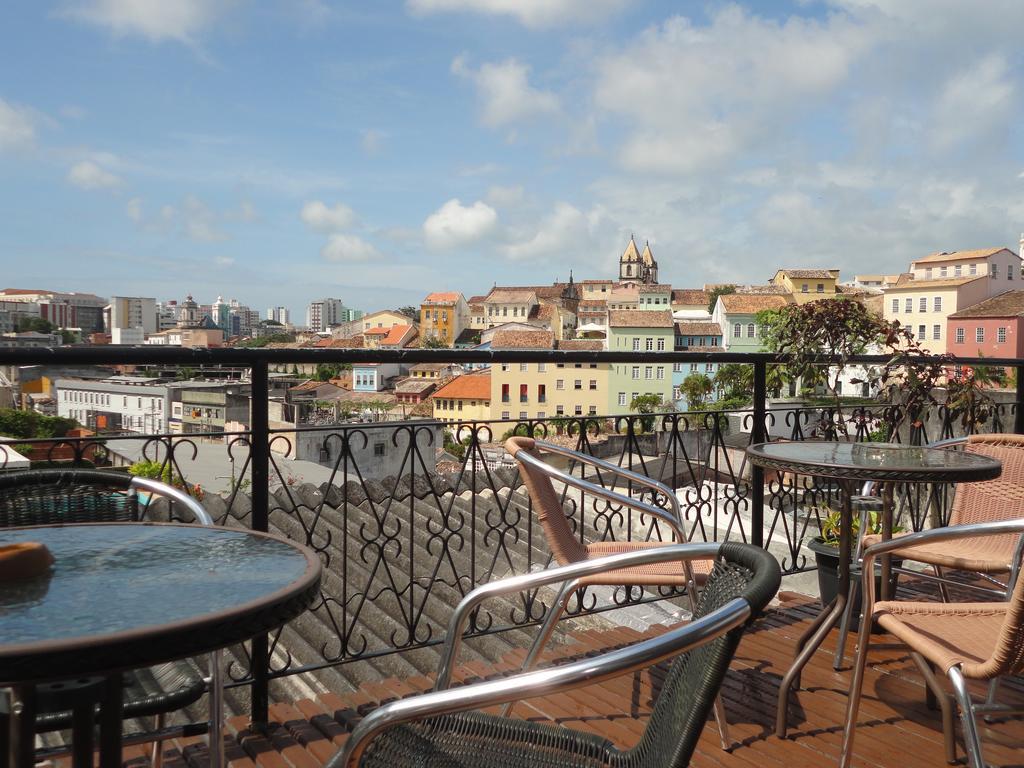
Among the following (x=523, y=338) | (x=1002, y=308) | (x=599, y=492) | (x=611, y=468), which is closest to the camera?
(x=599, y=492)

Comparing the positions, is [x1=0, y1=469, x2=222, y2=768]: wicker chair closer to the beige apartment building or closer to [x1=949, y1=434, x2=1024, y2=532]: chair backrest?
[x1=949, y1=434, x2=1024, y2=532]: chair backrest

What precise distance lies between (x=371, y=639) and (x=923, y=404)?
129 inches

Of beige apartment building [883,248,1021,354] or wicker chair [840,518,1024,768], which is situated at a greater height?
beige apartment building [883,248,1021,354]

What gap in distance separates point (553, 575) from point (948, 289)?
60.6m

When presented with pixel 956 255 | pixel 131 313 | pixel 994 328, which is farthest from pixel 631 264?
pixel 131 313

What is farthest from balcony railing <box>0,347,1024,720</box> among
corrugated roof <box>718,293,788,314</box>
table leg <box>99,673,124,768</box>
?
corrugated roof <box>718,293,788,314</box>

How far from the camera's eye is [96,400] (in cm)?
3531

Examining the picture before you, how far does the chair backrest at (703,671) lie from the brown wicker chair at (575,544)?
0.88 m

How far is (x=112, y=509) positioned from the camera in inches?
78.2

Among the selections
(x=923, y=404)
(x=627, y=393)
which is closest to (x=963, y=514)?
(x=923, y=404)

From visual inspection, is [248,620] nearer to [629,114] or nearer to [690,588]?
[690,588]

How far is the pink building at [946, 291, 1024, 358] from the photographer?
42.1 m

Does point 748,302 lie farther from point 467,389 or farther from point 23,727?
point 23,727

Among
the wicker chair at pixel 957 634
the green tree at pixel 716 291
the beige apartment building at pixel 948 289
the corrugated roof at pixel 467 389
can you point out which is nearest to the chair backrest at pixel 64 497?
the wicker chair at pixel 957 634
